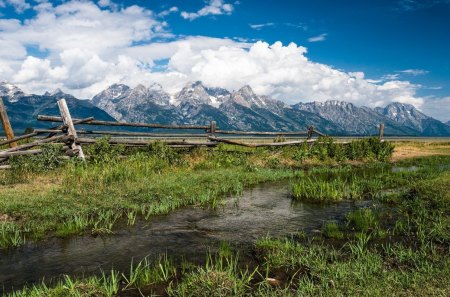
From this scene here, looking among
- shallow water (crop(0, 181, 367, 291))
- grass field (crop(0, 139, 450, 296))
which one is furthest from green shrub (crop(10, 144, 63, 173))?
shallow water (crop(0, 181, 367, 291))

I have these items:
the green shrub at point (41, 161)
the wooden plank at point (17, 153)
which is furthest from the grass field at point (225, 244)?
the wooden plank at point (17, 153)

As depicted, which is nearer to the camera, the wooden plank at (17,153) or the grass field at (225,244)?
the grass field at (225,244)

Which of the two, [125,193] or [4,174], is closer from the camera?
[125,193]

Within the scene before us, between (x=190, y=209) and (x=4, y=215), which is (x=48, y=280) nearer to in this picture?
(x=4, y=215)

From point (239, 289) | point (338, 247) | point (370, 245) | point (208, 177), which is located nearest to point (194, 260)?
point (239, 289)

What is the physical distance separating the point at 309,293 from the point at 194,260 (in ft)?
7.18

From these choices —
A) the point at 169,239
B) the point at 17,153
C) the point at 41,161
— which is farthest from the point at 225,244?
the point at 17,153

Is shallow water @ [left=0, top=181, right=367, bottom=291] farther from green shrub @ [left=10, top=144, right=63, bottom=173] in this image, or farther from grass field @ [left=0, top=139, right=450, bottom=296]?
green shrub @ [left=10, top=144, right=63, bottom=173]

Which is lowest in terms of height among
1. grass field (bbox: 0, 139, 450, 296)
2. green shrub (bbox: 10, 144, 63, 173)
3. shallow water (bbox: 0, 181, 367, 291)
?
shallow water (bbox: 0, 181, 367, 291)

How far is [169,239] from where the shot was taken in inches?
277

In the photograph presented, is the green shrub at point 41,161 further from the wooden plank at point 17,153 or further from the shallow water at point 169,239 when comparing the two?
the shallow water at point 169,239

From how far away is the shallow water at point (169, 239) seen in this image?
5.66 metres

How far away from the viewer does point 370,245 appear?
6465 mm

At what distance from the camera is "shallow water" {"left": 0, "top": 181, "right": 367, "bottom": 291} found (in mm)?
5664
